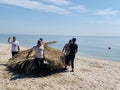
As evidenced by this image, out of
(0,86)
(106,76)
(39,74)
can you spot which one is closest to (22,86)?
(0,86)

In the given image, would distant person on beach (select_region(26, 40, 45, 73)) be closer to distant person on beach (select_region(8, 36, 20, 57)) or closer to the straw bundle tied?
the straw bundle tied

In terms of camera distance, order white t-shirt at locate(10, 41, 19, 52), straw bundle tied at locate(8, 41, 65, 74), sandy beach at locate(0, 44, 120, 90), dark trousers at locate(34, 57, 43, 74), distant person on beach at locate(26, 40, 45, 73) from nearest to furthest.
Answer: sandy beach at locate(0, 44, 120, 90) → distant person on beach at locate(26, 40, 45, 73) → dark trousers at locate(34, 57, 43, 74) → straw bundle tied at locate(8, 41, 65, 74) → white t-shirt at locate(10, 41, 19, 52)

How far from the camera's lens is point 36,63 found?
493 inches

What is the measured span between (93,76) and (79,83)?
178cm

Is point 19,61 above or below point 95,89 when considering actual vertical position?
above

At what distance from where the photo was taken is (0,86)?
10.5m

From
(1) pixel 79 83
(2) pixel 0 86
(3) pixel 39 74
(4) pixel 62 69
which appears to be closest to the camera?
(2) pixel 0 86

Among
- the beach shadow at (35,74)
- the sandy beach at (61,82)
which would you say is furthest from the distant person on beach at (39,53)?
the sandy beach at (61,82)

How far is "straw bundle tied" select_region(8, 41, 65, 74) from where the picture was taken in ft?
41.3

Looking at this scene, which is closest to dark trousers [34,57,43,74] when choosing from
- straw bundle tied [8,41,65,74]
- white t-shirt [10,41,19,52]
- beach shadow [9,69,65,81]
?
straw bundle tied [8,41,65,74]

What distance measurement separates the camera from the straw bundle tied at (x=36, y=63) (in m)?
12.6

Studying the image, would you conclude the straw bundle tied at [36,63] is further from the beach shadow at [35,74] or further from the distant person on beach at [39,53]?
the beach shadow at [35,74]

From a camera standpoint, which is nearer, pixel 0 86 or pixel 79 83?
pixel 0 86

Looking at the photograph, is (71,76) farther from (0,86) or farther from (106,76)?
(0,86)
